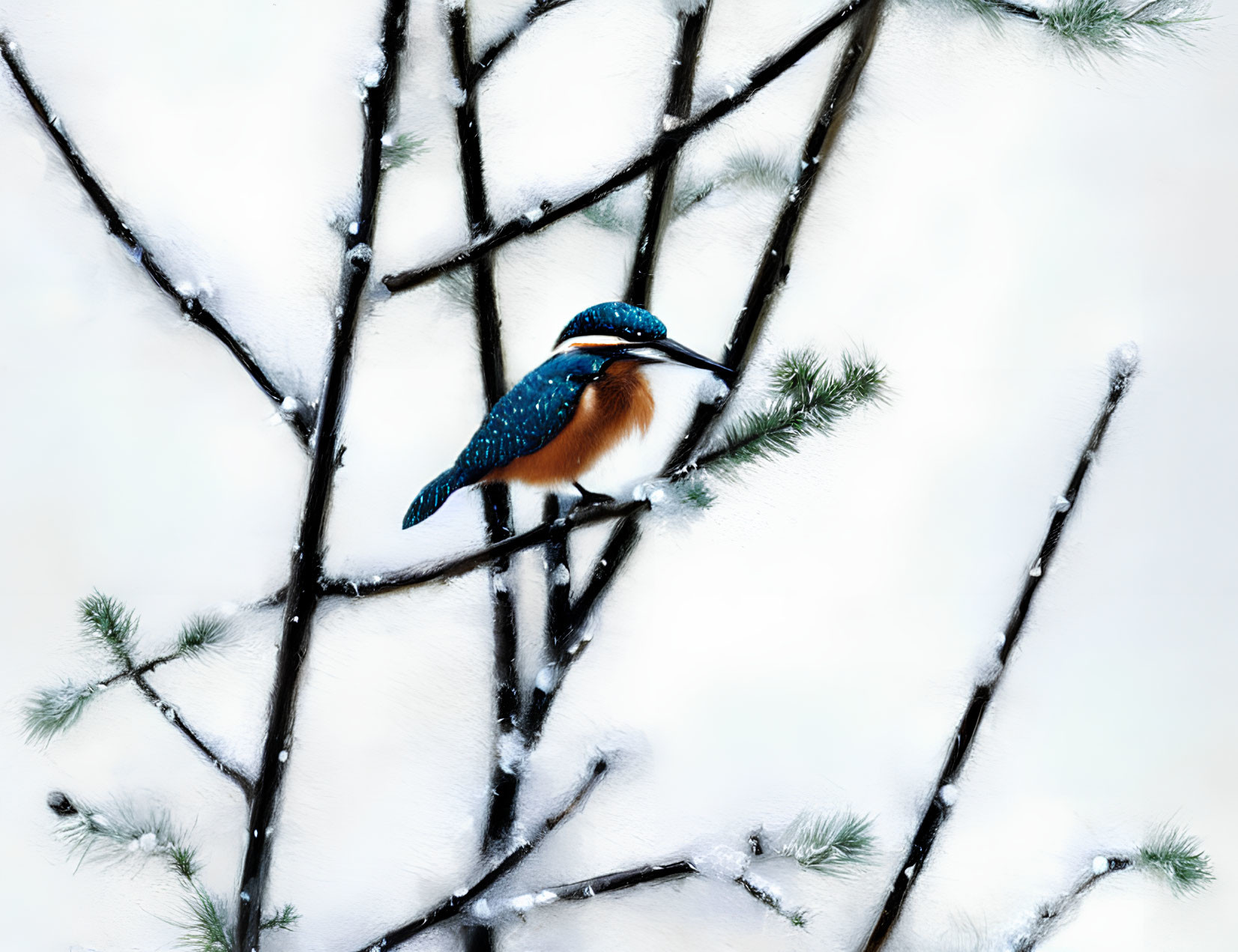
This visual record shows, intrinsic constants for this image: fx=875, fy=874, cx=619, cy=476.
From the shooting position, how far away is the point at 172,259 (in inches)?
22.6

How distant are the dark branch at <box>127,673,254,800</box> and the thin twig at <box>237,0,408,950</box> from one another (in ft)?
0.04

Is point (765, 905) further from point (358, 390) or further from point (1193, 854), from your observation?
point (358, 390)

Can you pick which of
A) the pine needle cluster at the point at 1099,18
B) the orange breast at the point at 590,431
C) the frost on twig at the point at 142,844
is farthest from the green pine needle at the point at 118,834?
the pine needle cluster at the point at 1099,18

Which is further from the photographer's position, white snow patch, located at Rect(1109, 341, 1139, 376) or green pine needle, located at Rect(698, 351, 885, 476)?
white snow patch, located at Rect(1109, 341, 1139, 376)

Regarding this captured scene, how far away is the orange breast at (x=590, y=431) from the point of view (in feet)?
1.82

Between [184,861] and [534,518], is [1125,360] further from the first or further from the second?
[184,861]

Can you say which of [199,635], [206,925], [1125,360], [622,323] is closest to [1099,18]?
[1125,360]

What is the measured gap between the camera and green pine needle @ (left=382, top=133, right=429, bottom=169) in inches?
20.5

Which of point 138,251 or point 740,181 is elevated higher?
point 138,251

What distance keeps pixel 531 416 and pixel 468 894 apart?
311 mm

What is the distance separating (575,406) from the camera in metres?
0.55

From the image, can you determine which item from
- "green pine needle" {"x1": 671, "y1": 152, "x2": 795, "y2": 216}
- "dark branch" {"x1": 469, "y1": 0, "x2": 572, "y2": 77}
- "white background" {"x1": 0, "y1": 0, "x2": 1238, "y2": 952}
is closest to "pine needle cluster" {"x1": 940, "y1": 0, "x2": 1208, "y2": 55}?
"white background" {"x1": 0, "y1": 0, "x2": 1238, "y2": 952}

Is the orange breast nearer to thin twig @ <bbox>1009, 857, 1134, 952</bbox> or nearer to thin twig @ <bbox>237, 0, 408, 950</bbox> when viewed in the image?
thin twig @ <bbox>237, 0, 408, 950</bbox>

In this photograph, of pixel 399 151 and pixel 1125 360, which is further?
pixel 1125 360
